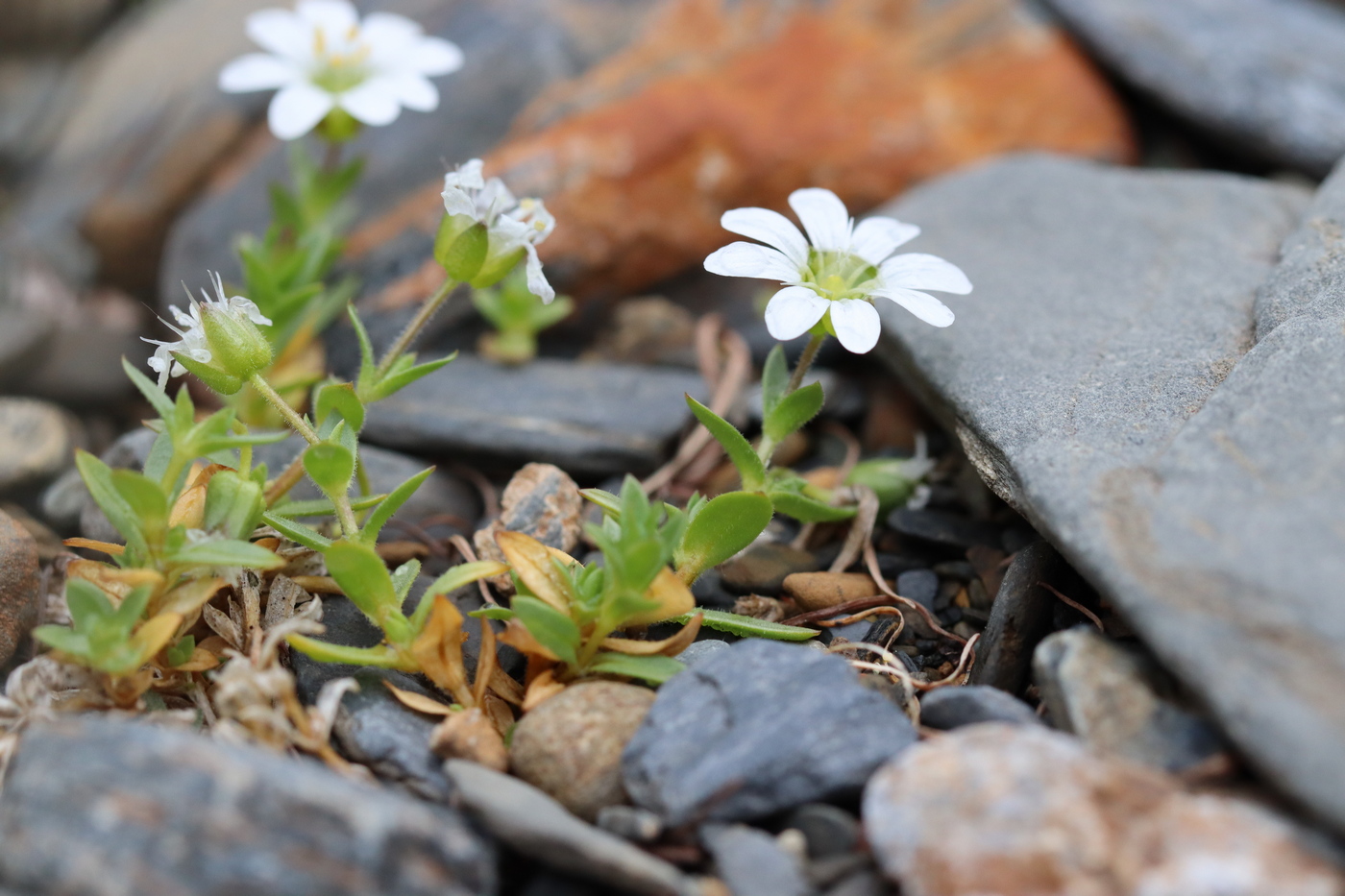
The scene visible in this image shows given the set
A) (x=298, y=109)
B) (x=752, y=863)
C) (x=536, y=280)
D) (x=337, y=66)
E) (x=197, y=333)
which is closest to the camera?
(x=752, y=863)

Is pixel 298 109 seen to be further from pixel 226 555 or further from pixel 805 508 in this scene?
pixel 805 508

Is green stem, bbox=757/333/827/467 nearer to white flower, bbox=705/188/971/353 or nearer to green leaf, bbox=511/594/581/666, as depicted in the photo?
white flower, bbox=705/188/971/353

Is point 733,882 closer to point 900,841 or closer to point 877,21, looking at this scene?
point 900,841

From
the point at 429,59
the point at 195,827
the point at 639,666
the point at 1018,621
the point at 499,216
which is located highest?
the point at 429,59

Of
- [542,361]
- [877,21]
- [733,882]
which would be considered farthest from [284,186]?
[733,882]

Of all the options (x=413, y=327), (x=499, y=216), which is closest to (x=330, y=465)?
(x=413, y=327)

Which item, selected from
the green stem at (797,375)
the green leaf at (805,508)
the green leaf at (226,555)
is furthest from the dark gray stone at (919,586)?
the green leaf at (226,555)

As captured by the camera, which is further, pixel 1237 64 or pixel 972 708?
pixel 1237 64
